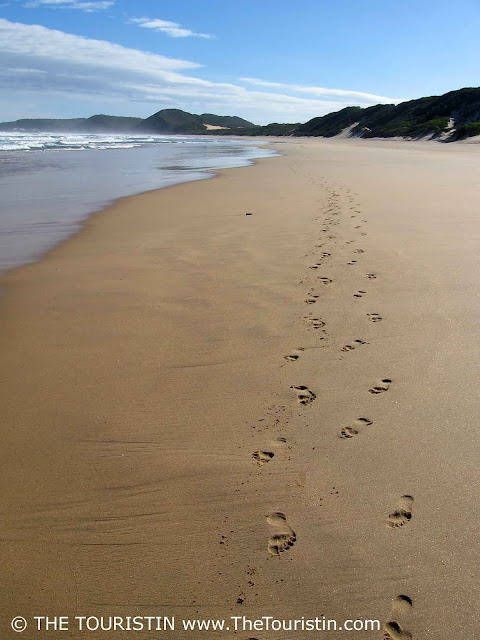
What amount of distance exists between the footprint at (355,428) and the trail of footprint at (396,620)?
0.81 metres

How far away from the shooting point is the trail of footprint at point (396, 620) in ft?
4.63

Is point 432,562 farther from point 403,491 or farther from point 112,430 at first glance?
point 112,430

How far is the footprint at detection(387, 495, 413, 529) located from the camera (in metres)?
1.75

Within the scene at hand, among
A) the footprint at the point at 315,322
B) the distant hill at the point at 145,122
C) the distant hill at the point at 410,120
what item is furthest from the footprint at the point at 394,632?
the distant hill at the point at 145,122

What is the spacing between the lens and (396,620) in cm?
144

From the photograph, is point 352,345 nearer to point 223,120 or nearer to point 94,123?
point 223,120

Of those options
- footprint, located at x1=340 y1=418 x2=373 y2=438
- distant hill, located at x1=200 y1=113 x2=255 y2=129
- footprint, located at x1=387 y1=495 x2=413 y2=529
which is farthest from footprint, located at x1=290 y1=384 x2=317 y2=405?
distant hill, located at x1=200 y1=113 x2=255 y2=129

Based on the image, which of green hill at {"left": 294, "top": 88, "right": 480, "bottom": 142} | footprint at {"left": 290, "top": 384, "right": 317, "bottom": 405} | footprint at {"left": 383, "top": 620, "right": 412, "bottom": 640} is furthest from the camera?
green hill at {"left": 294, "top": 88, "right": 480, "bottom": 142}

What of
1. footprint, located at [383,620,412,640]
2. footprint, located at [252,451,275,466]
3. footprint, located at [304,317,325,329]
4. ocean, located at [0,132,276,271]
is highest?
ocean, located at [0,132,276,271]

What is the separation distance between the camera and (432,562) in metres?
1.60

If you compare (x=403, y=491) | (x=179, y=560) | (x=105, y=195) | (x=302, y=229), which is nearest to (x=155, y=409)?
(x=179, y=560)

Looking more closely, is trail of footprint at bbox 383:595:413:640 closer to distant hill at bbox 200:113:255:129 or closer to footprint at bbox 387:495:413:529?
footprint at bbox 387:495:413:529

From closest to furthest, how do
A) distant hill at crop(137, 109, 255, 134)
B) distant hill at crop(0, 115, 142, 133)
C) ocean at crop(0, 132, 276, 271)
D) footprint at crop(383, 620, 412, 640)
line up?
1. footprint at crop(383, 620, 412, 640)
2. ocean at crop(0, 132, 276, 271)
3. distant hill at crop(137, 109, 255, 134)
4. distant hill at crop(0, 115, 142, 133)

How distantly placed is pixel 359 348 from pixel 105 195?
26.5ft
